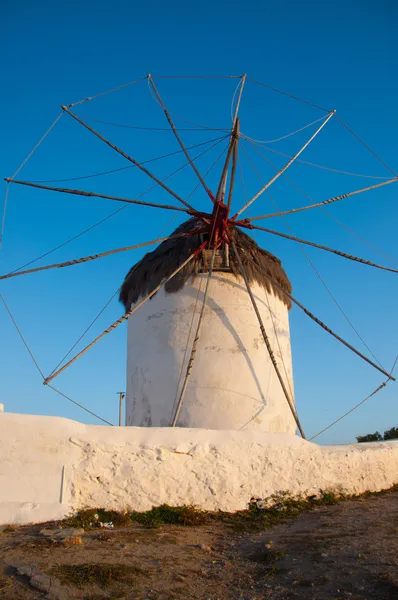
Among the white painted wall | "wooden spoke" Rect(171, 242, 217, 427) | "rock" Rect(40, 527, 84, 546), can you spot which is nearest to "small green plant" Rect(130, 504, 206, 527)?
"rock" Rect(40, 527, 84, 546)

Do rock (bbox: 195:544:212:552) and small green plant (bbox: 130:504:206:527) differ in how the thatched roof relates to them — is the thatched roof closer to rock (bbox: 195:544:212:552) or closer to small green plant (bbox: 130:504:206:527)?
small green plant (bbox: 130:504:206:527)

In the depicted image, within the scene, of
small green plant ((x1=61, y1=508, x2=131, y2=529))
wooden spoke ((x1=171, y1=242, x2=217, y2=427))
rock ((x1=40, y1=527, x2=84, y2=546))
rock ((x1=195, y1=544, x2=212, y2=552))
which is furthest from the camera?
wooden spoke ((x1=171, y1=242, x2=217, y2=427))

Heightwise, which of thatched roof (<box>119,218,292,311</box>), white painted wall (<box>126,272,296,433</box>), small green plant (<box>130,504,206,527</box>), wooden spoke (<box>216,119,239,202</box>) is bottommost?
small green plant (<box>130,504,206,527</box>)

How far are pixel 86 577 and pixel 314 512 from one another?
3.57 meters

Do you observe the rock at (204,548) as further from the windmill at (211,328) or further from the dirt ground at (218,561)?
the windmill at (211,328)

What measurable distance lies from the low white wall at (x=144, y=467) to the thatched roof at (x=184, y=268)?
3.36 m

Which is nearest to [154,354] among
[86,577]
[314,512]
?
[314,512]

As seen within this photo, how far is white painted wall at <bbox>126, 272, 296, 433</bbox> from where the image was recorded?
8531mm

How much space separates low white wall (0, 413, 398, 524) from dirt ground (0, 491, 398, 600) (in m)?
0.43

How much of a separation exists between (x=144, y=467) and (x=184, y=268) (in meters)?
4.16

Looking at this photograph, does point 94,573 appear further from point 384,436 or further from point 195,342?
point 384,436

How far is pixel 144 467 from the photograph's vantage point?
6145 millimetres

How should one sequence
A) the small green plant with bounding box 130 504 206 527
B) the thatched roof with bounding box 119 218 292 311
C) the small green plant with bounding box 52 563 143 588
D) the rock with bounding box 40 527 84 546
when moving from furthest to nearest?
the thatched roof with bounding box 119 218 292 311, the small green plant with bounding box 130 504 206 527, the rock with bounding box 40 527 84 546, the small green plant with bounding box 52 563 143 588

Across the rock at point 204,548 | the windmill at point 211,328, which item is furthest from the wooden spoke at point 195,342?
the rock at point 204,548
